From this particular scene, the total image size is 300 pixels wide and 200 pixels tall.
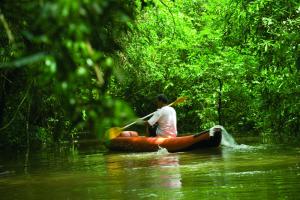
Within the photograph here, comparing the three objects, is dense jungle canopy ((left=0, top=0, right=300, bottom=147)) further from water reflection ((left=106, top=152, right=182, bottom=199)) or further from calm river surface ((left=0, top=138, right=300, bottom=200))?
water reflection ((left=106, top=152, right=182, bottom=199))

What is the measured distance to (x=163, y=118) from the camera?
12281mm

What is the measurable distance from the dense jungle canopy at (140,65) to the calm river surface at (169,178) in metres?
1.02

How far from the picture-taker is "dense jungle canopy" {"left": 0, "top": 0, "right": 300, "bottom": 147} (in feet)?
5.55

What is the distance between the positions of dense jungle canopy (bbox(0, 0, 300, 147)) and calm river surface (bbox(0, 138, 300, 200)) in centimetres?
102

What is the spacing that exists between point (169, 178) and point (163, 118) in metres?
5.45

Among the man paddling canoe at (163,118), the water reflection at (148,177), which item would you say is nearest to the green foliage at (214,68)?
the man paddling canoe at (163,118)

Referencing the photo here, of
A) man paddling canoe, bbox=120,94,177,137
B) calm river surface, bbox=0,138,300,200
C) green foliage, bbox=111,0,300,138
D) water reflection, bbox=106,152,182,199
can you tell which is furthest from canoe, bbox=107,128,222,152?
green foliage, bbox=111,0,300,138

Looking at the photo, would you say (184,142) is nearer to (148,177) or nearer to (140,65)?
(148,177)

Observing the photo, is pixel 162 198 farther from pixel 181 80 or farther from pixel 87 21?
pixel 181 80

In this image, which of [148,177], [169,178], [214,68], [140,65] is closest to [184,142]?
[148,177]

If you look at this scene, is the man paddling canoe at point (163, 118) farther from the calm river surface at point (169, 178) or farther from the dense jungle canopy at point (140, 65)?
the calm river surface at point (169, 178)

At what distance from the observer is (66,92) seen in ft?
5.57

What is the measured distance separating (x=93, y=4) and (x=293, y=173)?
5.56 metres

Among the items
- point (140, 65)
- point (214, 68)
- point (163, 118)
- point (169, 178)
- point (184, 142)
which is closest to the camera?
point (169, 178)
